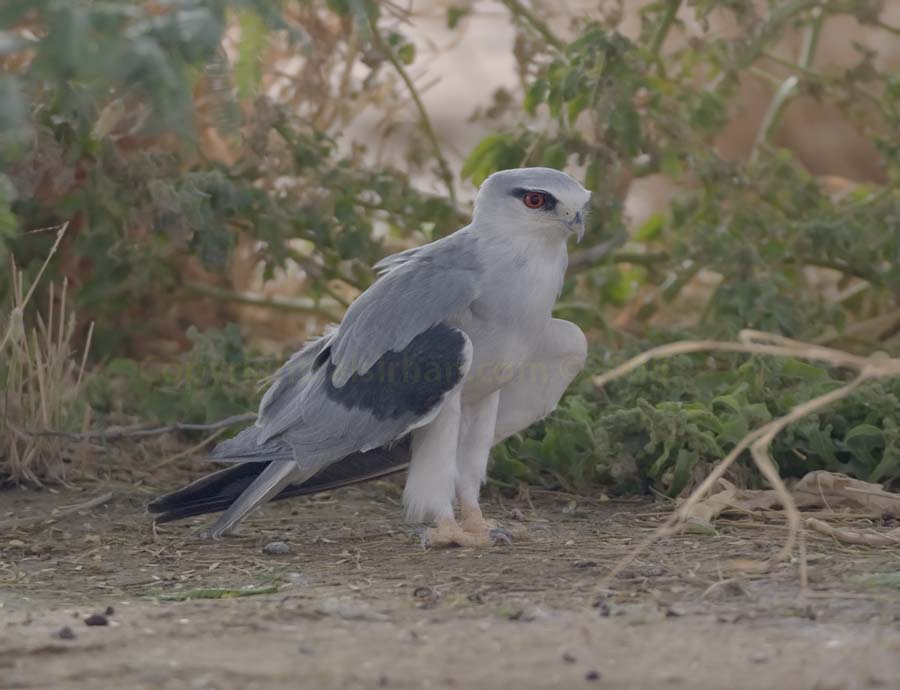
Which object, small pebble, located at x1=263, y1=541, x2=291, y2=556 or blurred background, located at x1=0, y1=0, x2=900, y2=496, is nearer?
small pebble, located at x1=263, y1=541, x2=291, y2=556

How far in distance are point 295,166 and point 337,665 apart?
132 inches

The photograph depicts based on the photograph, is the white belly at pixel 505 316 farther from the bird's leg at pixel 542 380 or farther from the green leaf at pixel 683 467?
the green leaf at pixel 683 467

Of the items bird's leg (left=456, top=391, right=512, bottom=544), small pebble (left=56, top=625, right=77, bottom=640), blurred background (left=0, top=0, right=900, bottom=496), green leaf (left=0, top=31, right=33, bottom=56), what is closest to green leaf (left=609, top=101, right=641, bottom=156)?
blurred background (left=0, top=0, right=900, bottom=496)

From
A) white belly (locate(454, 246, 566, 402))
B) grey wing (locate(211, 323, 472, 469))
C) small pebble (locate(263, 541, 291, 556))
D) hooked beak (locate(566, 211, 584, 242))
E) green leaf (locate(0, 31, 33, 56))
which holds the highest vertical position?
green leaf (locate(0, 31, 33, 56))

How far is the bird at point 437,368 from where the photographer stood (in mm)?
4215

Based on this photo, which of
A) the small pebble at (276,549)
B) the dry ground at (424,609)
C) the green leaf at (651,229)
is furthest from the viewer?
the green leaf at (651,229)

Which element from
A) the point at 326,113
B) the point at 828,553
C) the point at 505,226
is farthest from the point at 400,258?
the point at 326,113

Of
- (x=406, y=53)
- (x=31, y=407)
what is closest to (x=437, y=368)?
(x=31, y=407)

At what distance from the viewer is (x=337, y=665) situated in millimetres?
2986

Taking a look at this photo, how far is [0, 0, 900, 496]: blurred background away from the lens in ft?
16.7

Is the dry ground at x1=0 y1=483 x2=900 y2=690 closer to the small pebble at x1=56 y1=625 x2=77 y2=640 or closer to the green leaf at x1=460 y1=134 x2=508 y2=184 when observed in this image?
the small pebble at x1=56 y1=625 x2=77 y2=640

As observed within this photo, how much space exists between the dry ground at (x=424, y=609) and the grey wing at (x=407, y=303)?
2.00ft

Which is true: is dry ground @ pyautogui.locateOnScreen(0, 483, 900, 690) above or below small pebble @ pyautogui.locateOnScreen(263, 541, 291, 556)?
above

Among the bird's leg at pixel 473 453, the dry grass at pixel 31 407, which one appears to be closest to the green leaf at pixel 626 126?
the bird's leg at pixel 473 453
